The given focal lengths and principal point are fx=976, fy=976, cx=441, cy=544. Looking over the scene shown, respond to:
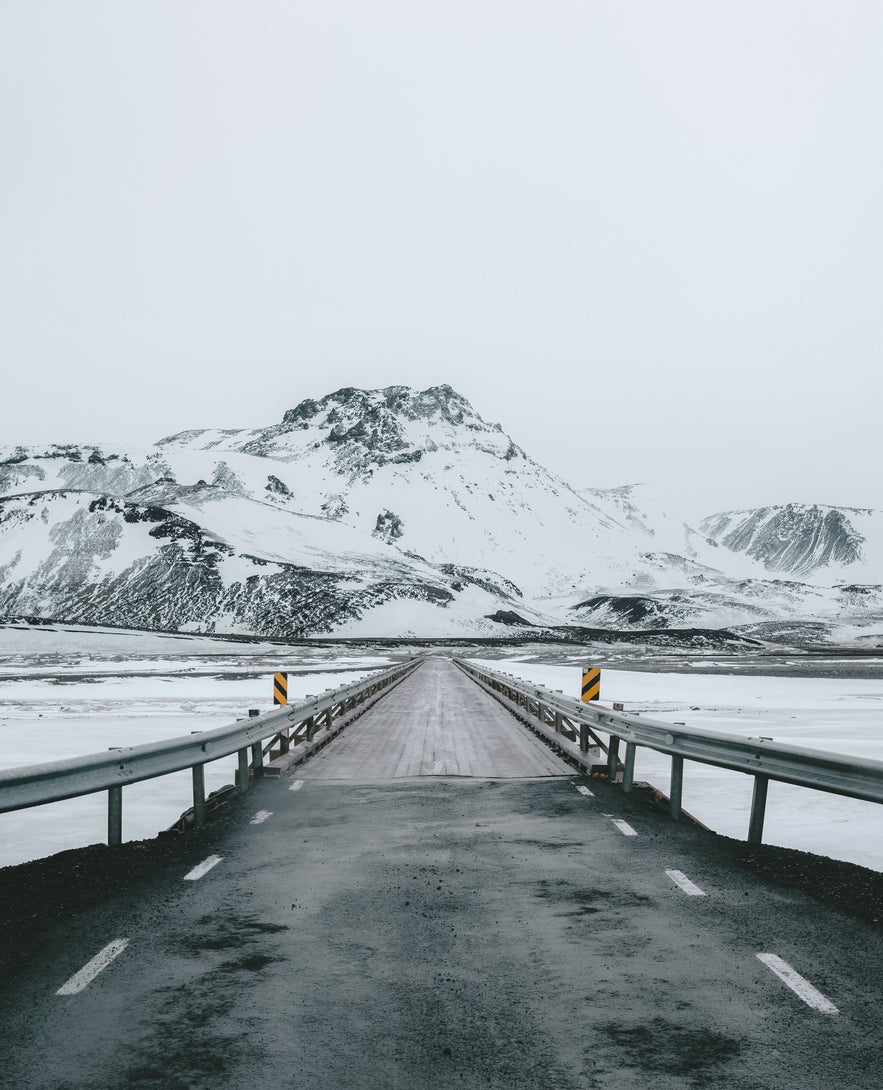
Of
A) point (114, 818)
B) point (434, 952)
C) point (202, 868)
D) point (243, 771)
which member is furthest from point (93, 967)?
point (243, 771)

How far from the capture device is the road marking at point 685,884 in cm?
699

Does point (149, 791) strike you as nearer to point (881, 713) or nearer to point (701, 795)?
point (701, 795)

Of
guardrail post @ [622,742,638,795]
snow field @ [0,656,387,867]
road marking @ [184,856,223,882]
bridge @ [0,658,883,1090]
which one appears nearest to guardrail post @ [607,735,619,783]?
guardrail post @ [622,742,638,795]

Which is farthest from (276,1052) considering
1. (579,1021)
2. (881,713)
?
(881,713)

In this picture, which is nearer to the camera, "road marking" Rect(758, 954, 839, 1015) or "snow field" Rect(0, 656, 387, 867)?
"road marking" Rect(758, 954, 839, 1015)

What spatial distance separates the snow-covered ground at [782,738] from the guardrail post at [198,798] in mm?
5318

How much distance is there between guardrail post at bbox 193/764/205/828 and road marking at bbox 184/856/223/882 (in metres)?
1.52

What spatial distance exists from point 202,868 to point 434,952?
2869 mm

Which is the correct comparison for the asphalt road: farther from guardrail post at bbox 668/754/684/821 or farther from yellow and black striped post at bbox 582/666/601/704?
yellow and black striped post at bbox 582/666/601/704

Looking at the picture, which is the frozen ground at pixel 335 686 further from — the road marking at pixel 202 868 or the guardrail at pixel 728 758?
the road marking at pixel 202 868

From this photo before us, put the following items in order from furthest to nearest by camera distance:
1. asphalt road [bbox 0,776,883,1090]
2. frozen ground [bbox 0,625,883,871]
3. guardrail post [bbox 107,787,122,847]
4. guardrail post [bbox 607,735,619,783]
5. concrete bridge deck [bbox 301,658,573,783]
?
concrete bridge deck [bbox 301,658,573,783]
guardrail post [bbox 607,735,619,783]
frozen ground [bbox 0,625,883,871]
guardrail post [bbox 107,787,122,847]
asphalt road [bbox 0,776,883,1090]

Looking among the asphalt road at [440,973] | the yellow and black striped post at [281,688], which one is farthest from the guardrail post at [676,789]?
the yellow and black striped post at [281,688]

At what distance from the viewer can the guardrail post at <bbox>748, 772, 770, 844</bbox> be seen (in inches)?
344

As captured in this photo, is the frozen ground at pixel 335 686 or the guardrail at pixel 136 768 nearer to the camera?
the guardrail at pixel 136 768
